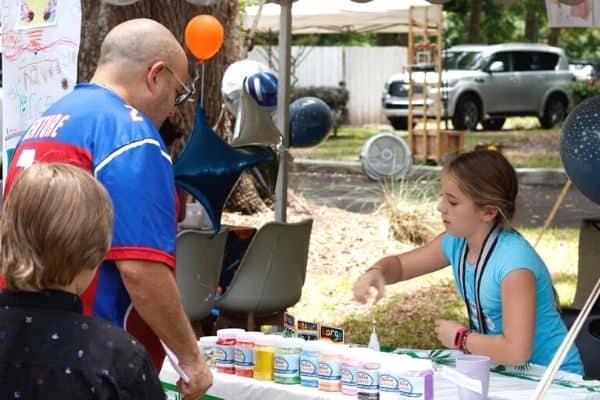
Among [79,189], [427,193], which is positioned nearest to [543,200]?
[427,193]

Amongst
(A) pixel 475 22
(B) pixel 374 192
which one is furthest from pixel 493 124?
(B) pixel 374 192

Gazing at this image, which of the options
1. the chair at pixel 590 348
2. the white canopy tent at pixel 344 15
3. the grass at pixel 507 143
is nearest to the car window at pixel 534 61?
the grass at pixel 507 143

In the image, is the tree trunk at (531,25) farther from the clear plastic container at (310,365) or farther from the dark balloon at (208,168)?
the clear plastic container at (310,365)

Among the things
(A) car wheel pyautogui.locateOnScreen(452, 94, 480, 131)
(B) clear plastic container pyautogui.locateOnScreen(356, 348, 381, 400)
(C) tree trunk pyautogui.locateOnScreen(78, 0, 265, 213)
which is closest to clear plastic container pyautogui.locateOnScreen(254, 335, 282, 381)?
(B) clear plastic container pyautogui.locateOnScreen(356, 348, 381, 400)

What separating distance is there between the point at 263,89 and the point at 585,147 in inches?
110

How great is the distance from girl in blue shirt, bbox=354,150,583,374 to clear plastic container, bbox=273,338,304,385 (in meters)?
0.51

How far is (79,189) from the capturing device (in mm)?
2072

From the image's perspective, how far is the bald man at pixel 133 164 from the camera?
266 cm

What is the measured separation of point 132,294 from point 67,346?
0.63 m

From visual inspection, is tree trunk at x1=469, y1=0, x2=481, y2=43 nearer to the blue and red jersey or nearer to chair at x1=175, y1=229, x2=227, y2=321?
chair at x1=175, y1=229, x2=227, y2=321

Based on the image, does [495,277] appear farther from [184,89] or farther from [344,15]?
[344,15]

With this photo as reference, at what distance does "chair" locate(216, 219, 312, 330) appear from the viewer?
5.70 metres

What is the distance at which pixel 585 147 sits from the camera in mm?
4840

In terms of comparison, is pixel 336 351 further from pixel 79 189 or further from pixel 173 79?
pixel 79 189
